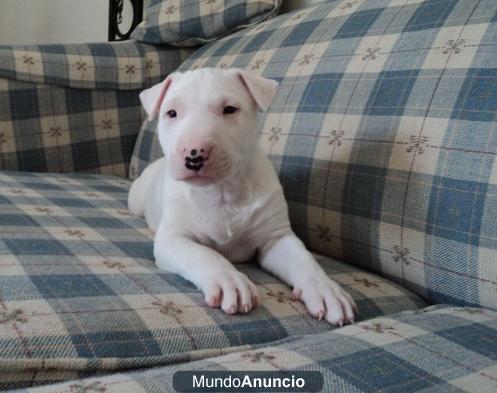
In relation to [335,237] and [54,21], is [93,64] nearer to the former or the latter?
[335,237]

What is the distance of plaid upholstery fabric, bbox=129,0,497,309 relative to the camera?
0.90 metres

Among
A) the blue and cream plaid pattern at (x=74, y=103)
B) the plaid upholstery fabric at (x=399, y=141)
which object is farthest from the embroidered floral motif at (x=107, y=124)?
the plaid upholstery fabric at (x=399, y=141)

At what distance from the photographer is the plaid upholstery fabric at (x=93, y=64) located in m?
1.77

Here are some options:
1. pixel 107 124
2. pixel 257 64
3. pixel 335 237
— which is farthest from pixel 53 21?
pixel 335 237

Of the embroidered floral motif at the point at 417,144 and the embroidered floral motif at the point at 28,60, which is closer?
the embroidered floral motif at the point at 417,144

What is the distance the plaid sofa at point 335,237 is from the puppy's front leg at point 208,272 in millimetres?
19

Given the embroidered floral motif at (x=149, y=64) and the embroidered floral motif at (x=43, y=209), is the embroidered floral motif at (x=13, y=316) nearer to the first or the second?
the embroidered floral motif at (x=43, y=209)

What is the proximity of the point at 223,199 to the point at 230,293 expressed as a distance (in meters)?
0.29

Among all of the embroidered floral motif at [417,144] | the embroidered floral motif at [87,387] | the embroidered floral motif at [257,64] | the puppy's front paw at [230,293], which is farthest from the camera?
the embroidered floral motif at [257,64]

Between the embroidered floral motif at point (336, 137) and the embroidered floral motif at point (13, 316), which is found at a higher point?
the embroidered floral motif at point (336, 137)

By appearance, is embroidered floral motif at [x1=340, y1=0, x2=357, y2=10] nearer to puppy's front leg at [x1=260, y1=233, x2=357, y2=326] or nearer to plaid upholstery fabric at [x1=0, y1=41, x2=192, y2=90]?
puppy's front leg at [x1=260, y1=233, x2=357, y2=326]

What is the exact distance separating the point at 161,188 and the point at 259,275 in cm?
37

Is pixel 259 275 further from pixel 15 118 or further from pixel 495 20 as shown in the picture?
pixel 15 118

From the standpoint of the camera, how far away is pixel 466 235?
2.93ft
